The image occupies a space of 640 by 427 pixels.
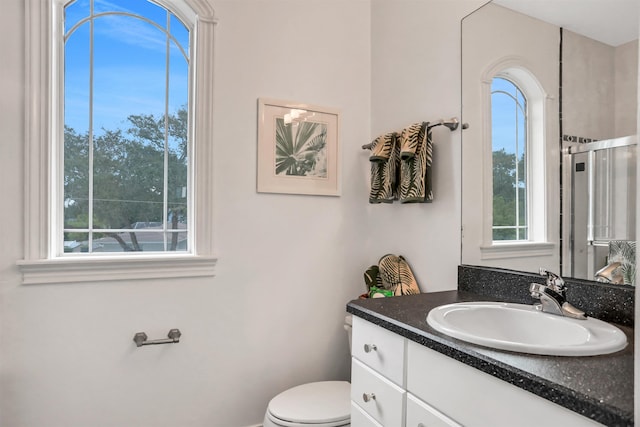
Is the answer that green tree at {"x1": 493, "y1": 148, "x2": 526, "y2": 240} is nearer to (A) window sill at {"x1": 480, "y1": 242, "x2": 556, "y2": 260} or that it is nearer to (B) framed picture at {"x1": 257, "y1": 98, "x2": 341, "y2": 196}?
(A) window sill at {"x1": 480, "y1": 242, "x2": 556, "y2": 260}

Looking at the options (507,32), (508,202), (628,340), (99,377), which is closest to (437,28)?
(507,32)

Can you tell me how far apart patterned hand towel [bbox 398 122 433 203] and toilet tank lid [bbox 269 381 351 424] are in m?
0.95

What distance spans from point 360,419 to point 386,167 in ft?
3.82

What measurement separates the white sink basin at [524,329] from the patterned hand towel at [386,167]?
2.57 feet

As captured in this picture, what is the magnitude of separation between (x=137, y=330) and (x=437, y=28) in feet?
6.49

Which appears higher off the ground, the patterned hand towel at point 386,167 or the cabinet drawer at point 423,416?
the patterned hand towel at point 386,167

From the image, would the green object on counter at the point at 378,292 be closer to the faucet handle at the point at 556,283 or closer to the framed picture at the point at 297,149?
the framed picture at the point at 297,149

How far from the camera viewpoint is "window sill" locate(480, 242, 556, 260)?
130 centimetres

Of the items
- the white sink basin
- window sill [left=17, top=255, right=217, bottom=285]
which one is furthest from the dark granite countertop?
→ window sill [left=17, top=255, right=217, bottom=285]

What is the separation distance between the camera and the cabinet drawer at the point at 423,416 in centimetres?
92

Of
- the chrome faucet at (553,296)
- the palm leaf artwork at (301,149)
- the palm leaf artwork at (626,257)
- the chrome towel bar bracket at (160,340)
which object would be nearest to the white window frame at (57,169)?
the chrome towel bar bracket at (160,340)

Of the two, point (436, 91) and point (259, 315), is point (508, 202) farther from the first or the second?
point (259, 315)

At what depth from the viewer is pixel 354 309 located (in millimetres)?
1299

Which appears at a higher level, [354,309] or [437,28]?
[437,28]
